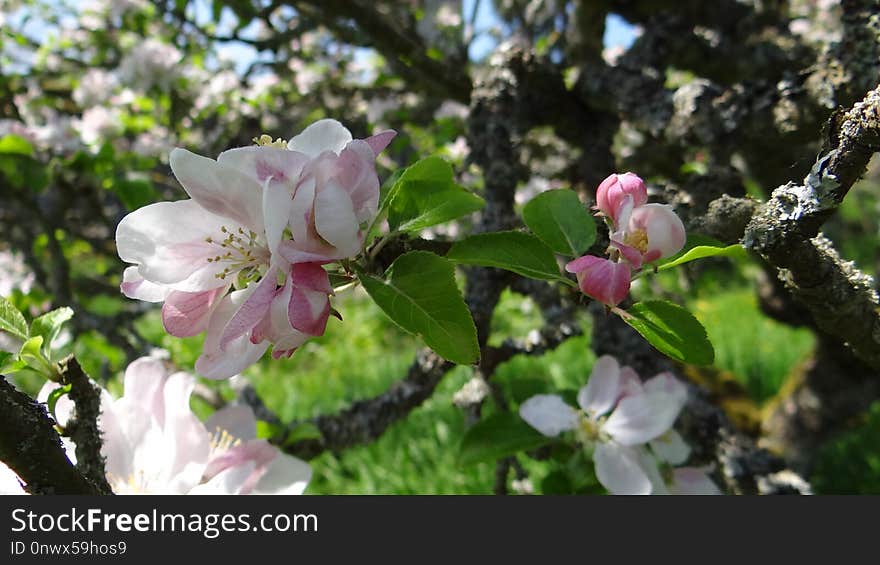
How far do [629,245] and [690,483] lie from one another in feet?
1.74

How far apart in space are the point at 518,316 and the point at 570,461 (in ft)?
9.55

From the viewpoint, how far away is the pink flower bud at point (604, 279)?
509 millimetres

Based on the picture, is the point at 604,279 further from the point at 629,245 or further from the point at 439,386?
the point at 439,386

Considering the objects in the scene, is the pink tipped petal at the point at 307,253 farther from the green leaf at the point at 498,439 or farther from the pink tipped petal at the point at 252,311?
the green leaf at the point at 498,439

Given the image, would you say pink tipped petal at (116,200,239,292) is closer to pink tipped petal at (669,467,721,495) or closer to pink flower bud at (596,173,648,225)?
pink flower bud at (596,173,648,225)

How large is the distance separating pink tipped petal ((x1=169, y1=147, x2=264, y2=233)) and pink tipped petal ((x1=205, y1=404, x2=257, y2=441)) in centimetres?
45

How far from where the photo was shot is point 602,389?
93cm

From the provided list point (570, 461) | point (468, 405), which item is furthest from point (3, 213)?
point (570, 461)

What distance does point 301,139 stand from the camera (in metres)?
0.52

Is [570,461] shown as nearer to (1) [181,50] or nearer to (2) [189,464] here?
(2) [189,464]

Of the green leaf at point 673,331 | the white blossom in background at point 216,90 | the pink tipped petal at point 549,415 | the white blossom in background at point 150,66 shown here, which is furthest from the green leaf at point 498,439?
the white blossom in background at point 150,66

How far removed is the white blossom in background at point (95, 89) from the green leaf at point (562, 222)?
6.72 ft

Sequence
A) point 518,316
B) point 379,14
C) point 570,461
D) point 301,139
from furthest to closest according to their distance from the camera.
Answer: point 518,316 → point 379,14 → point 570,461 → point 301,139

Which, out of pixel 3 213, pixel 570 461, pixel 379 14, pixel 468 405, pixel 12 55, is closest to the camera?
pixel 570 461
